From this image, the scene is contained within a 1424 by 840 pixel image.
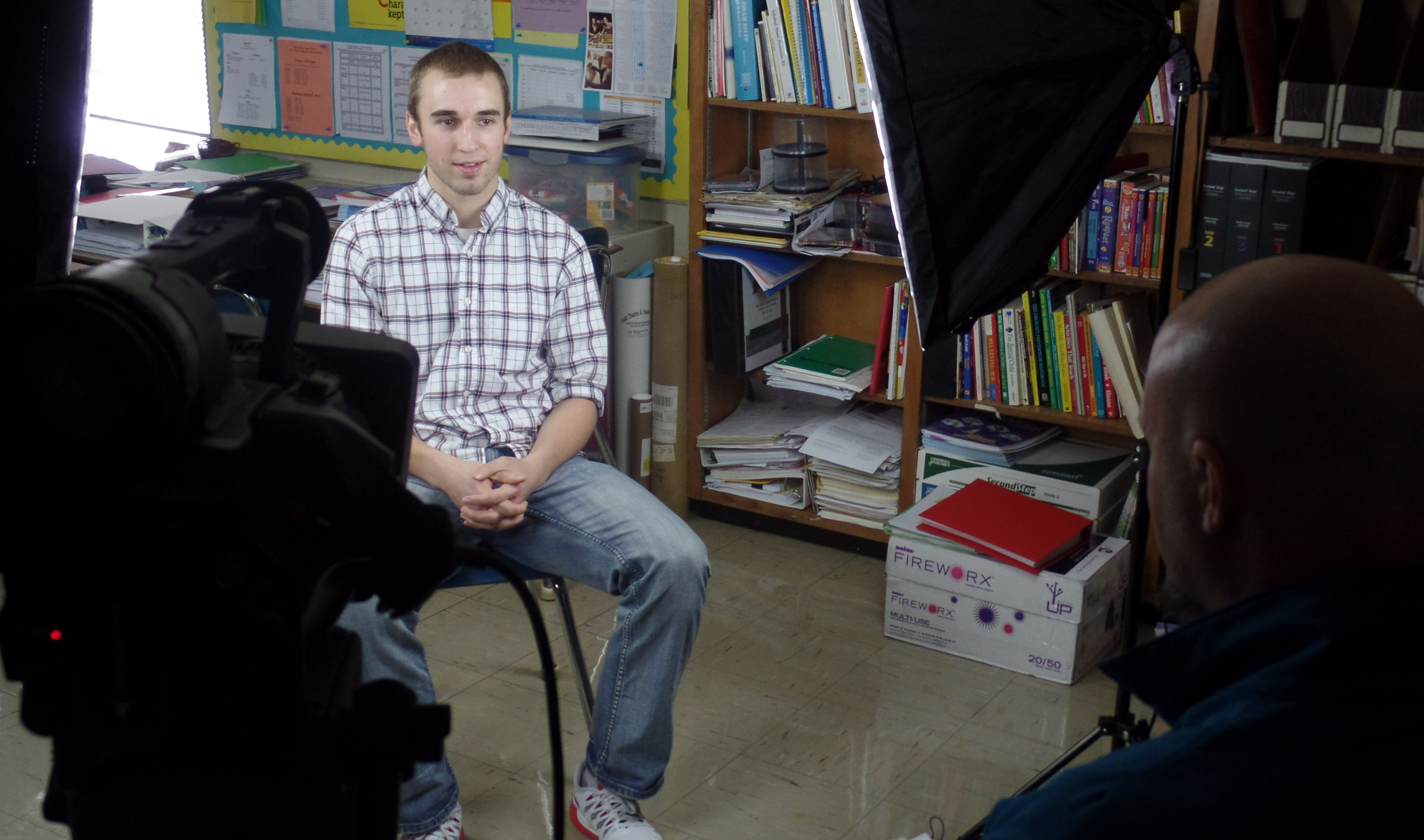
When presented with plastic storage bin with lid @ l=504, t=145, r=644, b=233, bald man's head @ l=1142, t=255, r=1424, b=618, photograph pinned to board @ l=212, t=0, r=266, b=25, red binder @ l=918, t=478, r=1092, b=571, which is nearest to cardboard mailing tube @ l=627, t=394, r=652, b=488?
plastic storage bin with lid @ l=504, t=145, r=644, b=233

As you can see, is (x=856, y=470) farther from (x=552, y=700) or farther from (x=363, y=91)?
(x=552, y=700)

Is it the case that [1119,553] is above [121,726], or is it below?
below

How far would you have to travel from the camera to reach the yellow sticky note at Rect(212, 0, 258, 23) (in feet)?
12.3

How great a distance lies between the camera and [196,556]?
1.97ft

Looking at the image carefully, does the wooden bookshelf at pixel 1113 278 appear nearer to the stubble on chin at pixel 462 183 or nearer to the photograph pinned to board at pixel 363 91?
the stubble on chin at pixel 462 183

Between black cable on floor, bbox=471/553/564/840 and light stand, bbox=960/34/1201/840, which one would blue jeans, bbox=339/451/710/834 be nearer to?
light stand, bbox=960/34/1201/840

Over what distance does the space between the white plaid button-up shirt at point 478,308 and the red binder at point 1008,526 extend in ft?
2.67

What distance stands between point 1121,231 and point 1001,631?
86 cm

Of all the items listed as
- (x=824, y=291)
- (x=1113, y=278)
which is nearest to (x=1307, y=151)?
(x=1113, y=278)

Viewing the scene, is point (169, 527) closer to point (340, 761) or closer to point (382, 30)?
point (340, 761)

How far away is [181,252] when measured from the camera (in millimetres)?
629

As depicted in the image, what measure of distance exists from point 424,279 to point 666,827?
997 millimetres

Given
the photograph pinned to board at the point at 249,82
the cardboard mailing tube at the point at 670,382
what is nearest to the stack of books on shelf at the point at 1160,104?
the cardboard mailing tube at the point at 670,382

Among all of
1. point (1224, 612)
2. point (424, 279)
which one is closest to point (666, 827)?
point (424, 279)
